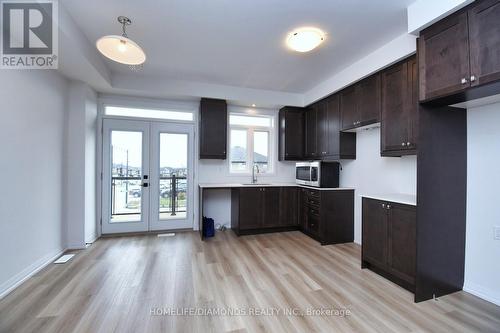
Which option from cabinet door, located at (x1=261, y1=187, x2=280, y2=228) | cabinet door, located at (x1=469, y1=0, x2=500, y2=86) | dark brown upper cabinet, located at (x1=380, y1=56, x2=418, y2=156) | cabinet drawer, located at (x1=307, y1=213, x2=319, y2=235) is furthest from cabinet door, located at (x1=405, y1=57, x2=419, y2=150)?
cabinet door, located at (x1=261, y1=187, x2=280, y2=228)

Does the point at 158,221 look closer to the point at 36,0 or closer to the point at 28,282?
the point at 28,282

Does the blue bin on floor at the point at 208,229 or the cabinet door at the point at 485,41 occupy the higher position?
the cabinet door at the point at 485,41

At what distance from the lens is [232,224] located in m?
4.56

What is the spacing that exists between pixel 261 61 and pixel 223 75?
80 centimetres

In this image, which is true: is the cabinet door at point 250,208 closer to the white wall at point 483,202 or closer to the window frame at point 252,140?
the window frame at point 252,140

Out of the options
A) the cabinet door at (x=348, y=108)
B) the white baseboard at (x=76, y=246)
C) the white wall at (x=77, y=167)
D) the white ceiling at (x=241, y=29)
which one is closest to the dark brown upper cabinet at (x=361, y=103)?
the cabinet door at (x=348, y=108)

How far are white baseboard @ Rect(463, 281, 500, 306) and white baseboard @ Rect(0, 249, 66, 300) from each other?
467 cm

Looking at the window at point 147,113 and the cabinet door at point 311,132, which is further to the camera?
the cabinet door at point 311,132

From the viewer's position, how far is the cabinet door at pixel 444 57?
5.88 feet

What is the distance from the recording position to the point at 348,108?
11.4 ft

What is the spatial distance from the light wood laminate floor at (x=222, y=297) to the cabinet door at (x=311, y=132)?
2027 mm

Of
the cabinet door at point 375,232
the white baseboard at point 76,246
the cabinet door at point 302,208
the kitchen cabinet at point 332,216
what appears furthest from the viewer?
the cabinet door at point 302,208

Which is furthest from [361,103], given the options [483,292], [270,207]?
[483,292]

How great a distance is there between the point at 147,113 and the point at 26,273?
9.49 feet
